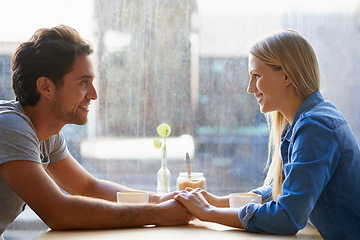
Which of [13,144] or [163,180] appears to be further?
[163,180]

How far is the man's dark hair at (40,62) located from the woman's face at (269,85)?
1.98 ft

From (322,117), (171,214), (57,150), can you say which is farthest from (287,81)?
(57,150)

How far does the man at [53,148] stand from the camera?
125 cm

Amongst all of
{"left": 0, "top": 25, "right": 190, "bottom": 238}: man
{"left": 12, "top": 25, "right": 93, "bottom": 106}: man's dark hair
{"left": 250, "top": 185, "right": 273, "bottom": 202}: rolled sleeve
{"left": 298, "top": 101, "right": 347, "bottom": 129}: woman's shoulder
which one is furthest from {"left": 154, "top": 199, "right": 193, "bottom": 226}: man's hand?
{"left": 12, "top": 25, "right": 93, "bottom": 106}: man's dark hair

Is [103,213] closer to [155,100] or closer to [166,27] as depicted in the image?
[155,100]

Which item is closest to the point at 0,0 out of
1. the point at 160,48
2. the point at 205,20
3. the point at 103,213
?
the point at 160,48

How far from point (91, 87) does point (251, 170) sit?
85 cm

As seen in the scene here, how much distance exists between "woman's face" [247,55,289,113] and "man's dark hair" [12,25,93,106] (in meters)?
0.60

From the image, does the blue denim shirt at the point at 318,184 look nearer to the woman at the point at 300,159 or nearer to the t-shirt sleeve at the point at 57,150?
the woman at the point at 300,159

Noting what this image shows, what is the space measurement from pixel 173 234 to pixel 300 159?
0.38 m

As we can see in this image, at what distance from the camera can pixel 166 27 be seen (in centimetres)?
205

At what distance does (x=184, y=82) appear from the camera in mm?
2062

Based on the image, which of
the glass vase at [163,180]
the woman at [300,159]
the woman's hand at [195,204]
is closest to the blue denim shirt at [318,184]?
the woman at [300,159]

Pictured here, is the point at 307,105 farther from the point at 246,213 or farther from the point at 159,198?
the point at 159,198
